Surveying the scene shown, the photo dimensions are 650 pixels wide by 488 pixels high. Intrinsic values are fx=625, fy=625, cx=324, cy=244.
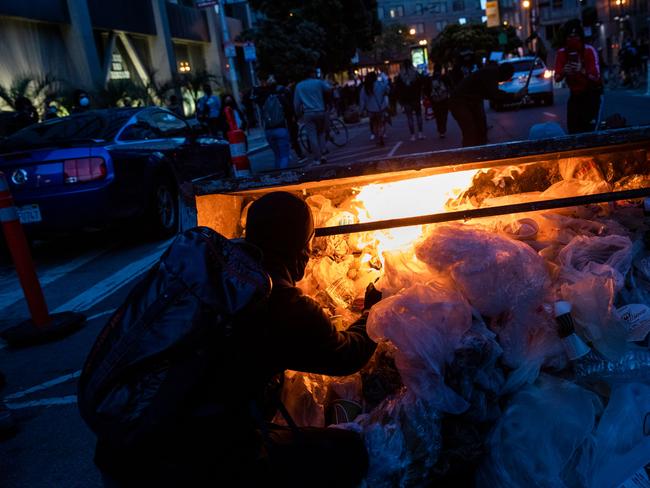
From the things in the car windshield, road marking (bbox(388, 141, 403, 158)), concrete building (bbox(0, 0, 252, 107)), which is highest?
concrete building (bbox(0, 0, 252, 107))

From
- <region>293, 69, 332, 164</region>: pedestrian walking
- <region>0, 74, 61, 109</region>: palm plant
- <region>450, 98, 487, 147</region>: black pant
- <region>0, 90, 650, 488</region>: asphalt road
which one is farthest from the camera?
<region>0, 74, 61, 109</region>: palm plant

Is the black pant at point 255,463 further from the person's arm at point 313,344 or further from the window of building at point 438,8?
the window of building at point 438,8

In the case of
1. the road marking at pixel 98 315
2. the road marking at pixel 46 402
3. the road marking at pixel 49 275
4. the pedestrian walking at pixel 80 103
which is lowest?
the road marking at pixel 46 402

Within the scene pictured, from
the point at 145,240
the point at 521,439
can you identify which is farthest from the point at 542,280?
the point at 145,240

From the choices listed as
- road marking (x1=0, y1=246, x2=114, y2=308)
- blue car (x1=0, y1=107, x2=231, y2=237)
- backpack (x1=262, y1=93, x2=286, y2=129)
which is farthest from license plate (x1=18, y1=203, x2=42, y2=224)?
backpack (x1=262, y1=93, x2=286, y2=129)

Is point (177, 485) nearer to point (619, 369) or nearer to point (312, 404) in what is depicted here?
point (312, 404)

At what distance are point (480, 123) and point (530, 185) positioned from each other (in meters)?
5.52

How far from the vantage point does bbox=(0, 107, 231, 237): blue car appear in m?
6.41

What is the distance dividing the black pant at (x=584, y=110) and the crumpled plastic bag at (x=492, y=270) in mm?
5391

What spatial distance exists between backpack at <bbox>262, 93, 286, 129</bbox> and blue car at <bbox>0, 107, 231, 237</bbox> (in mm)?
2209

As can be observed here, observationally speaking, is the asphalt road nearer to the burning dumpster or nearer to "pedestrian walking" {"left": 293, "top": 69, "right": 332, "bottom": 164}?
the burning dumpster

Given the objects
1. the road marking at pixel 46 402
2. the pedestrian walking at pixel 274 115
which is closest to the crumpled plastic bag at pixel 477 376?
the road marking at pixel 46 402

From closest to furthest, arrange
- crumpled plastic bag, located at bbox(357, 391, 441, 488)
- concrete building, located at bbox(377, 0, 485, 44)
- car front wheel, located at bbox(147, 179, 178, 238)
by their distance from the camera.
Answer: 1. crumpled plastic bag, located at bbox(357, 391, 441, 488)
2. car front wheel, located at bbox(147, 179, 178, 238)
3. concrete building, located at bbox(377, 0, 485, 44)

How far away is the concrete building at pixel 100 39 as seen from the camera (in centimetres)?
1903
